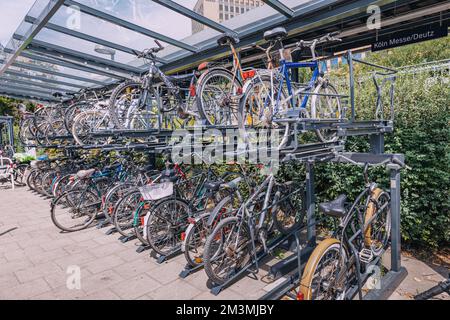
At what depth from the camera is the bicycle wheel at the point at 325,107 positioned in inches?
135

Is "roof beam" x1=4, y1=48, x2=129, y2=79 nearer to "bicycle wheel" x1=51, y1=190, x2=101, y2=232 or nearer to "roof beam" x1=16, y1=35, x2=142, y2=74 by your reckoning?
"roof beam" x1=16, y1=35, x2=142, y2=74

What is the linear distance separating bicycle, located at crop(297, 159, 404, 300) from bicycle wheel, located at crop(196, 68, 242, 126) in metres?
1.62

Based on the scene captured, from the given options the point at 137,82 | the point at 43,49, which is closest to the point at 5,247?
the point at 137,82

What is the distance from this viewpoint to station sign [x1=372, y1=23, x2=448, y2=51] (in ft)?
14.5

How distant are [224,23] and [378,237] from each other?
14.4 feet

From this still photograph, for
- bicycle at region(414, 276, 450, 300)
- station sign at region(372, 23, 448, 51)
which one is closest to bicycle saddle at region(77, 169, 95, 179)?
bicycle at region(414, 276, 450, 300)

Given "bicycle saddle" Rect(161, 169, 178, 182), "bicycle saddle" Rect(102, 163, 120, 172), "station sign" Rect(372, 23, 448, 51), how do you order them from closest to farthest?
"bicycle saddle" Rect(161, 169, 178, 182)
"station sign" Rect(372, 23, 448, 51)
"bicycle saddle" Rect(102, 163, 120, 172)

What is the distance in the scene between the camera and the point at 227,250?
2.98m

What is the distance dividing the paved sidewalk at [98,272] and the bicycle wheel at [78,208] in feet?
0.75

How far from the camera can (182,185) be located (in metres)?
4.34

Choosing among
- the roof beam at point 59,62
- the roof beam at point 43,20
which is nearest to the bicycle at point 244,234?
the roof beam at point 43,20

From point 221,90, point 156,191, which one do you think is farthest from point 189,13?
point 156,191

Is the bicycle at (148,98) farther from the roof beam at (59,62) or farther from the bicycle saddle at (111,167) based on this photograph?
the roof beam at (59,62)

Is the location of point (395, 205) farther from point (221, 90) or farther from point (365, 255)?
point (221, 90)
